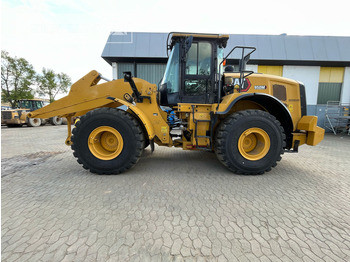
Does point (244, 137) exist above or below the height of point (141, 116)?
below

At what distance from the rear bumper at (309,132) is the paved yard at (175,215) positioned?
0.70 metres

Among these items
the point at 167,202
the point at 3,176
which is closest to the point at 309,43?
the point at 167,202

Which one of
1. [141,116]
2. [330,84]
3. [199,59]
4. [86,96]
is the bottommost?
[141,116]

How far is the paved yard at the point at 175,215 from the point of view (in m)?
1.50

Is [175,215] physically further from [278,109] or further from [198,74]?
[278,109]

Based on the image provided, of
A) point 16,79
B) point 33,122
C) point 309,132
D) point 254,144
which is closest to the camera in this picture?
point 309,132

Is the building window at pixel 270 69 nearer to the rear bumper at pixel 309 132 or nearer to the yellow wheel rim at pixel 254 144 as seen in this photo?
the rear bumper at pixel 309 132

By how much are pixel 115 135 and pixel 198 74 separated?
2.16 metres

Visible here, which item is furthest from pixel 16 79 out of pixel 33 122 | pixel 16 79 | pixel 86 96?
pixel 86 96

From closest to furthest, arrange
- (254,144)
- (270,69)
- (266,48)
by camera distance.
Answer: (254,144)
(266,48)
(270,69)

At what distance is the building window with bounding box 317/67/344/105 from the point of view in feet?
35.8

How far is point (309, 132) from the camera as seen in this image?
329 cm

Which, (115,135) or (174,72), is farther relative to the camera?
(174,72)

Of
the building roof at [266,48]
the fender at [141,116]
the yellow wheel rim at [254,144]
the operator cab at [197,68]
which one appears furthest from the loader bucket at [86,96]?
the building roof at [266,48]
